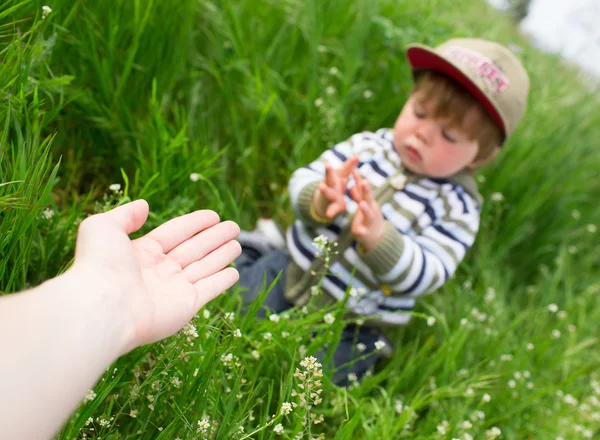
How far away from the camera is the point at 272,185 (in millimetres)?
2826

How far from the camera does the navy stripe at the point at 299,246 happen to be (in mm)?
2371

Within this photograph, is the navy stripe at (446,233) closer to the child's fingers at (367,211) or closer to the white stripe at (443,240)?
the white stripe at (443,240)

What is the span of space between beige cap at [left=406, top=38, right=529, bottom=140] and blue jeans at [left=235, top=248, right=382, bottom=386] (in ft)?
3.51

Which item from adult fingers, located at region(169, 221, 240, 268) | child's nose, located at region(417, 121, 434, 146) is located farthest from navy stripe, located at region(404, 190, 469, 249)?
adult fingers, located at region(169, 221, 240, 268)

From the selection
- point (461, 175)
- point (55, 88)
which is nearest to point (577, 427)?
point (461, 175)

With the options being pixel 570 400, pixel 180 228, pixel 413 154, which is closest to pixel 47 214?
pixel 180 228

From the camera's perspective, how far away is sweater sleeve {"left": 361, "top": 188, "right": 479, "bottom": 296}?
2.12 meters

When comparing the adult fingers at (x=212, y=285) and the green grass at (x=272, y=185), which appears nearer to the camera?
the adult fingers at (x=212, y=285)

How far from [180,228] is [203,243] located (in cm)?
8

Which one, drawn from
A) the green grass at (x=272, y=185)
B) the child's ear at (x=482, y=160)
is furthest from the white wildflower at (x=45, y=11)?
the child's ear at (x=482, y=160)

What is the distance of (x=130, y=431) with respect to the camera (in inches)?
57.8

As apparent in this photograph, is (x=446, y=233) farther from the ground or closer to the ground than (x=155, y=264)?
closer to the ground

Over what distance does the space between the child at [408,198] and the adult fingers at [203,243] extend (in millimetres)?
538

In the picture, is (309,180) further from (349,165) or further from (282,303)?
(282,303)
